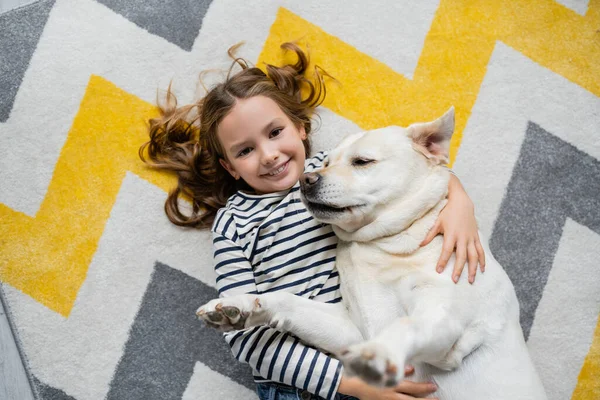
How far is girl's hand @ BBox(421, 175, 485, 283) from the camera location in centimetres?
138

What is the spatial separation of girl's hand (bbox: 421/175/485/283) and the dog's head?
0.15 meters

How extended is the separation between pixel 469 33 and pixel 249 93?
955mm

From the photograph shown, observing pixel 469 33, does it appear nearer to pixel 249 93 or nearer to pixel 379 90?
pixel 379 90

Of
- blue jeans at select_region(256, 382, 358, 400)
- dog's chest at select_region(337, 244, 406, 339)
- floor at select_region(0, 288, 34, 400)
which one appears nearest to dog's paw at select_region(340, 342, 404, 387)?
dog's chest at select_region(337, 244, 406, 339)

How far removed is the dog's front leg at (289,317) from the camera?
1253 millimetres

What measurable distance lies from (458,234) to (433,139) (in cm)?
29

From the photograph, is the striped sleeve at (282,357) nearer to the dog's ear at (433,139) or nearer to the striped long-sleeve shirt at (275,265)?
the striped long-sleeve shirt at (275,265)

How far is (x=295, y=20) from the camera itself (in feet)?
6.44

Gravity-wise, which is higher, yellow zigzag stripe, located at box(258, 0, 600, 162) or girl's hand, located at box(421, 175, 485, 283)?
yellow zigzag stripe, located at box(258, 0, 600, 162)

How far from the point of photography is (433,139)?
1444mm

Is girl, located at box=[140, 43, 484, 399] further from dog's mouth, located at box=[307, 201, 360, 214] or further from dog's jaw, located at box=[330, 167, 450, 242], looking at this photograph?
dog's mouth, located at box=[307, 201, 360, 214]

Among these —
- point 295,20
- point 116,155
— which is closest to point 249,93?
point 295,20

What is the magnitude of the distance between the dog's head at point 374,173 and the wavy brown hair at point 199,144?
1.42 feet

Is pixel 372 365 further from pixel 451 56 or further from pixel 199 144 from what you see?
pixel 451 56
